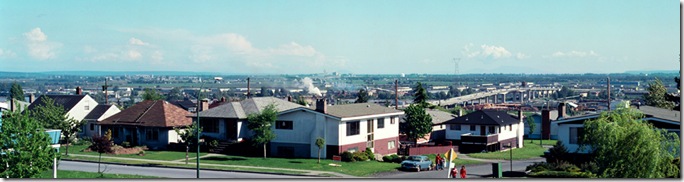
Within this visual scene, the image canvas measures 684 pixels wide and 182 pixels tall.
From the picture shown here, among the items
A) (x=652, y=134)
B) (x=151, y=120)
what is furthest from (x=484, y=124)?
(x=652, y=134)

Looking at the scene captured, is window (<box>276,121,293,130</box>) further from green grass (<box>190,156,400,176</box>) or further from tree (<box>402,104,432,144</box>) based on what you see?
tree (<box>402,104,432,144</box>)

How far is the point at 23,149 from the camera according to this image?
34281mm

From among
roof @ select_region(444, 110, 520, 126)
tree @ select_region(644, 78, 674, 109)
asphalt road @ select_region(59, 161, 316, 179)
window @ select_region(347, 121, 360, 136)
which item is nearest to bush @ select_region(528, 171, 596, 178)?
asphalt road @ select_region(59, 161, 316, 179)

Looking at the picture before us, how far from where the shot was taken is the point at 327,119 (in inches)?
2148

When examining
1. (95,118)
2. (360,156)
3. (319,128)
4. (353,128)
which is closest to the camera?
(360,156)

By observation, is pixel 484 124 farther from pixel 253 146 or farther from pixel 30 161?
pixel 30 161

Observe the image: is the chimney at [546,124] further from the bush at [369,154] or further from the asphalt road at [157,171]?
the asphalt road at [157,171]

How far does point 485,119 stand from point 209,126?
72.5 ft

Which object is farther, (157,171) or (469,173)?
(469,173)

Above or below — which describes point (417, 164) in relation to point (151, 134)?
below

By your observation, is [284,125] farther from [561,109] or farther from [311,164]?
[561,109]

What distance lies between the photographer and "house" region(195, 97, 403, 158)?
179ft

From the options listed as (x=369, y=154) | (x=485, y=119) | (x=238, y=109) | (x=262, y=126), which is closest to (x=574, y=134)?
(x=369, y=154)

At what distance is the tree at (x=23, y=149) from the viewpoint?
34.0 m
